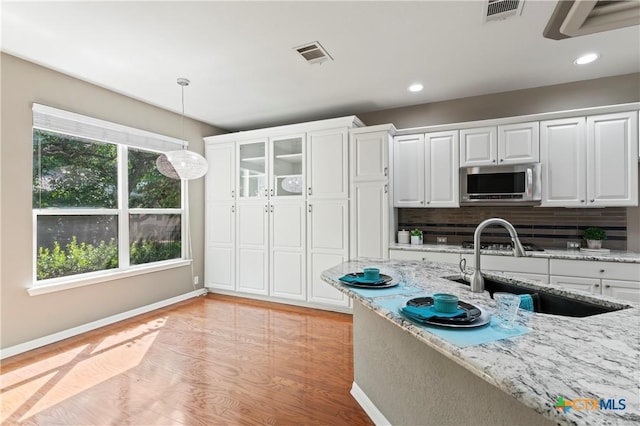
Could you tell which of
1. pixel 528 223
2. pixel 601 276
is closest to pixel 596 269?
pixel 601 276

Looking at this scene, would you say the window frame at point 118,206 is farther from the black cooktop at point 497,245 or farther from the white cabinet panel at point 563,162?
the white cabinet panel at point 563,162

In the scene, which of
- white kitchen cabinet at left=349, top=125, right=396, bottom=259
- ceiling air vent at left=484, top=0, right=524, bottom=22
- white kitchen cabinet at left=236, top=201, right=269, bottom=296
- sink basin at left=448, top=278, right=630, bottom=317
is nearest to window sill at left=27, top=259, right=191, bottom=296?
white kitchen cabinet at left=236, top=201, right=269, bottom=296

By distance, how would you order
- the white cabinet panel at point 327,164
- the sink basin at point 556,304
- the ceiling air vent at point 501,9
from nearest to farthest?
the sink basin at point 556,304, the ceiling air vent at point 501,9, the white cabinet panel at point 327,164

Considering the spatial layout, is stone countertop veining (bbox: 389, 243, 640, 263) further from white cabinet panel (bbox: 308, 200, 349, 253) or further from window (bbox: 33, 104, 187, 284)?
window (bbox: 33, 104, 187, 284)

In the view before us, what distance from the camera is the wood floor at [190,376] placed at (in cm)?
192

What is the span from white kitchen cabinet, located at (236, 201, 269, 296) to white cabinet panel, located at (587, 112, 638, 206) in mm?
3792

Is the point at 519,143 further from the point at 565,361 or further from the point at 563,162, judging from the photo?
the point at 565,361

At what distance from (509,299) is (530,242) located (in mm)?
2953

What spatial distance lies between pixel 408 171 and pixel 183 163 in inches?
104

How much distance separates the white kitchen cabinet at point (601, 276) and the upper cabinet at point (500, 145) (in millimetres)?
1150

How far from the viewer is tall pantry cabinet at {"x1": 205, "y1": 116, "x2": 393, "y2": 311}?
3.72 metres

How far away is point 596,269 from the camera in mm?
2721

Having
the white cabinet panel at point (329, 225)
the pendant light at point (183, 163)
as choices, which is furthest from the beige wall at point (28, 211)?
the white cabinet panel at point (329, 225)

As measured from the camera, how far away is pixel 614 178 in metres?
2.95
